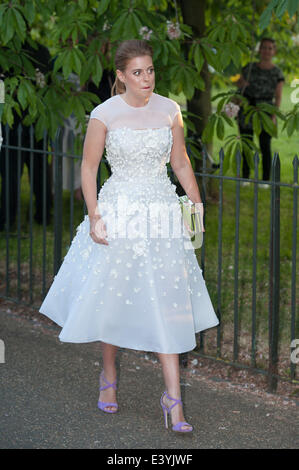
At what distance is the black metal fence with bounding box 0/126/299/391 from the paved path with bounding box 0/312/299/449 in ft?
1.43

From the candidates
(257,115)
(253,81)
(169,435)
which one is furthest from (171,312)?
(253,81)

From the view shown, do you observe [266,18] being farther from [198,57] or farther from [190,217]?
[198,57]

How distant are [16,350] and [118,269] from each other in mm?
1708

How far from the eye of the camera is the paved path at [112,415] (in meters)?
4.50

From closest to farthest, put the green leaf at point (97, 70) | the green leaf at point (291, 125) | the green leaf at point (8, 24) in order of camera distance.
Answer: the green leaf at point (291, 125) → the green leaf at point (8, 24) → the green leaf at point (97, 70)

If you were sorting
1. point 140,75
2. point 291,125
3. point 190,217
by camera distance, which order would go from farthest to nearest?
point 291,125 → point 190,217 → point 140,75

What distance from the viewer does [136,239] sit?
455cm

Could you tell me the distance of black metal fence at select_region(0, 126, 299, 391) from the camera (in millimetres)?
5238

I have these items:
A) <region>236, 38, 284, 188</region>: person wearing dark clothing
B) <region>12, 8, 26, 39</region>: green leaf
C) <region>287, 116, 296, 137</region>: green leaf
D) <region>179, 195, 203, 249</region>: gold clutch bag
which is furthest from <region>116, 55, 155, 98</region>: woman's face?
<region>236, 38, 284, 188</region>: person wearing dark clothing

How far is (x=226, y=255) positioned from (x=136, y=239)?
4.21 metres

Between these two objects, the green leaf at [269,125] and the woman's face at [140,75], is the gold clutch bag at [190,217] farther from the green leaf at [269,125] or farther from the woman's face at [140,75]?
the green leaf at [269,125]

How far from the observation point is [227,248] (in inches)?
350

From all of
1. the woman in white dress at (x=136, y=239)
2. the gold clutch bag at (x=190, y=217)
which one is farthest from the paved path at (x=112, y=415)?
the gold clutch bag at (x=190, y=217)

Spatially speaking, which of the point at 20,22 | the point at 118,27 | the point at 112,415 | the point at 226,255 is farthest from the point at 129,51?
the point at 226,255
